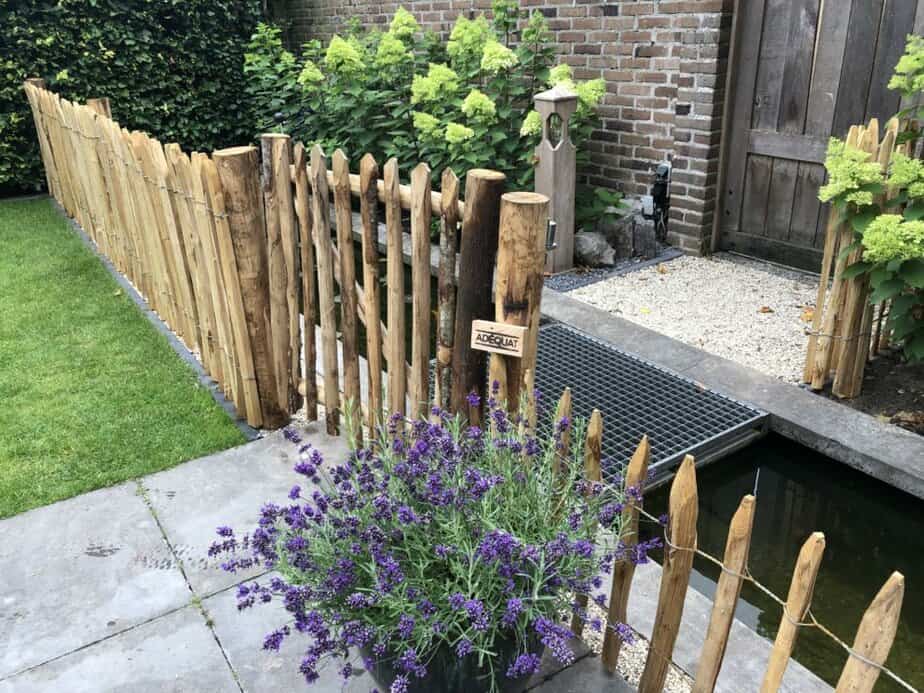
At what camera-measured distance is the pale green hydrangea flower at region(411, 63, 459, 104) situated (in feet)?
20.0

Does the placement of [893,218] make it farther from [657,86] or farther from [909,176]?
[657,86]

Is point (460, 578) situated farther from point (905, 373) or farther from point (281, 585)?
point (905, 373)

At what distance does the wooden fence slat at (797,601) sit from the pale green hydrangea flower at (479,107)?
481cm

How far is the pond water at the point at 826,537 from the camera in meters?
2.50

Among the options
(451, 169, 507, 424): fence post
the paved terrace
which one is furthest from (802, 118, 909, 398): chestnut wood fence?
(451, 169, 507, 424): fence post

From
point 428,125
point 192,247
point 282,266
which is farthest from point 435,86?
point 282,266

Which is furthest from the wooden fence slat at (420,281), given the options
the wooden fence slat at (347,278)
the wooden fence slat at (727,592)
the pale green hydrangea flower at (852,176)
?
the pale green hydrangea flower at (852,176)

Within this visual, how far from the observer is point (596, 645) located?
228cm

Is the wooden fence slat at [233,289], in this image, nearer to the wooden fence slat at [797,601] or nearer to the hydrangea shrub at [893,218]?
the wooden fence slat at [797,601]

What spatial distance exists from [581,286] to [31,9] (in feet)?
24.4

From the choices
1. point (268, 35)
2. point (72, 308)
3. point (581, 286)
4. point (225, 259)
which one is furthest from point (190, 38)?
point (225, 259)

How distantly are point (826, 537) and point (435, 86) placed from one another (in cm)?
455

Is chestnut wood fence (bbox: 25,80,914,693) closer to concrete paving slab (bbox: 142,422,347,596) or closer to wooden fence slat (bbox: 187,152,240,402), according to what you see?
wooden fence slat (bbox: 187,152,240,402)

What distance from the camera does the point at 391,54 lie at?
6.74 meters
